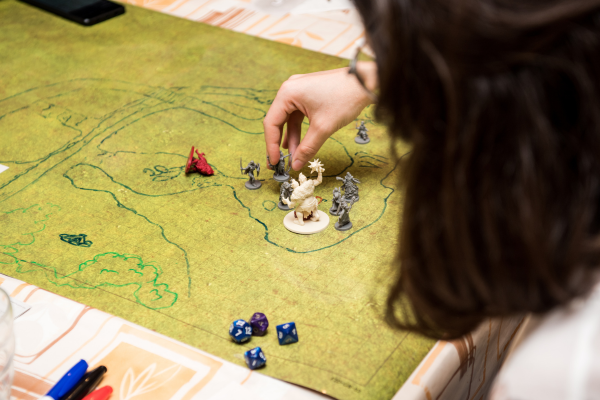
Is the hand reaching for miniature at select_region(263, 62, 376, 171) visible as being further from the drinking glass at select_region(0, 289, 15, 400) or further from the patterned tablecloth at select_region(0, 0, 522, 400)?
the drinking glass at select_region(0, 289, 15, 400)

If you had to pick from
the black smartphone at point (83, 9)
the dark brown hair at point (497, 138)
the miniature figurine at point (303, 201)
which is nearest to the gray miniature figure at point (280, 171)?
the miniature figurine at point (303, 201)

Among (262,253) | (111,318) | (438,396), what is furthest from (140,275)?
(438,396)

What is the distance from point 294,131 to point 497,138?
0.84 meters

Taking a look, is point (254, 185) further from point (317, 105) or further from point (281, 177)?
point (317, 105)

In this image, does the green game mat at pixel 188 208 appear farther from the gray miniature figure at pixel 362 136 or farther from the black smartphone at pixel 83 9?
the black smartphone at pixel 83 9

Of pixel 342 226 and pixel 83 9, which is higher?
pixel 83 9

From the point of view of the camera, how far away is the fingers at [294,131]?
130cm

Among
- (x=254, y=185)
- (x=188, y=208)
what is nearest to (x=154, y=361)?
(x=188, y=208)

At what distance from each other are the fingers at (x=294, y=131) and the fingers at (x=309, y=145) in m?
0.07

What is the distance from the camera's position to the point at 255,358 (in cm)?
84

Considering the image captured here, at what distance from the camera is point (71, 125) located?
4.79ft

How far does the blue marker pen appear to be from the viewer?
78cm

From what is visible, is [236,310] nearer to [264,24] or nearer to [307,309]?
[307,309]

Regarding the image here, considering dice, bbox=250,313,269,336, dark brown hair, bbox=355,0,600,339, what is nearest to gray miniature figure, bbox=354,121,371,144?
dice, bbox=250,313,269,336
